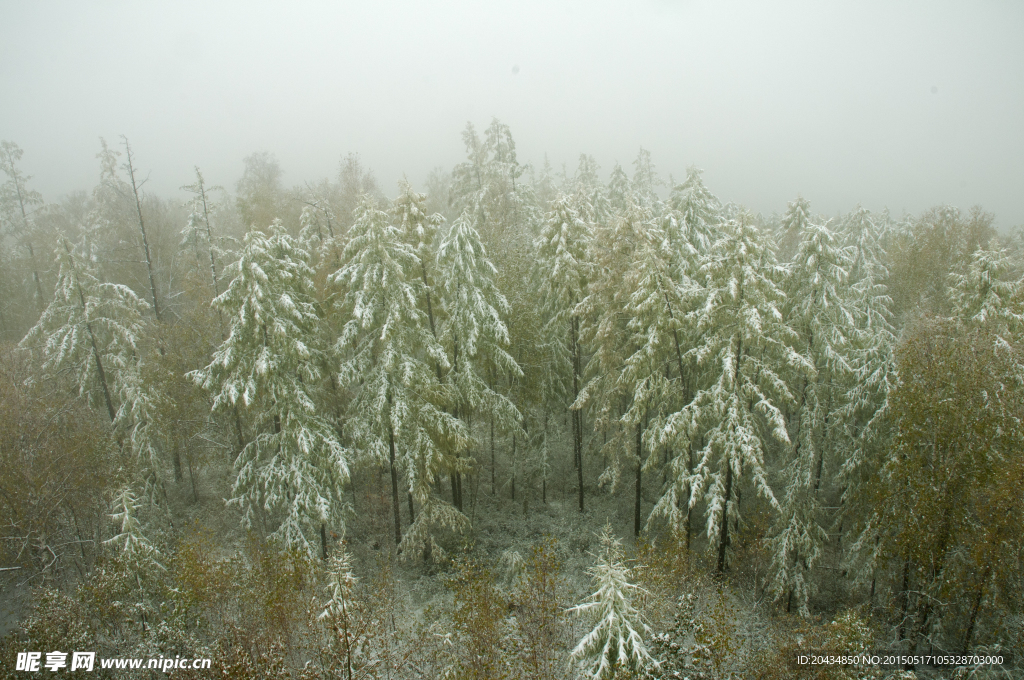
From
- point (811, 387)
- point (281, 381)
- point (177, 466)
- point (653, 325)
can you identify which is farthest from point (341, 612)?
point (177, 466)

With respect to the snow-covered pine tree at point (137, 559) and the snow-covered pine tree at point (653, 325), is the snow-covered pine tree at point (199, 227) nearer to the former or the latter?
the snow-covered pine tree at point (137, 559)

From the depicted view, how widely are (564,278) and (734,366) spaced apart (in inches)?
253

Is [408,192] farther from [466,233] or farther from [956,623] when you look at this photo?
[956,623]

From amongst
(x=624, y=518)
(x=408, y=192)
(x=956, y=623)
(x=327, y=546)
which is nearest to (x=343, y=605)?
(x=327, y=546)

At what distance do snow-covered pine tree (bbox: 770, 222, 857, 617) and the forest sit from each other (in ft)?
0.37

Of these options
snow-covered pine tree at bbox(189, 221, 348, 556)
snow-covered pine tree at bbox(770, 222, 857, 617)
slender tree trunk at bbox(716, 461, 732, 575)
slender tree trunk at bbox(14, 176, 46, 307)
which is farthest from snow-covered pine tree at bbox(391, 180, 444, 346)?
slender tree trunk at bbox(14, 176, 46, 307)

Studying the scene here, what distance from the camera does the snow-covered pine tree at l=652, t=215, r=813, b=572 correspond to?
520 inches

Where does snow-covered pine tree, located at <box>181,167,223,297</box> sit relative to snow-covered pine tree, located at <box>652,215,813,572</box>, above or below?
above

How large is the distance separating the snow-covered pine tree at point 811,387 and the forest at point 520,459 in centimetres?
11

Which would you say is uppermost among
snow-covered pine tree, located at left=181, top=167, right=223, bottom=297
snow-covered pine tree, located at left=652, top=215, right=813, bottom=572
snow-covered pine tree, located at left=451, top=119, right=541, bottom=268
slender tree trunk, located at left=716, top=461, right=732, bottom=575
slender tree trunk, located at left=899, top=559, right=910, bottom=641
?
snow-covered pine tree, located at left=451, top=119, right=541, bottom=268

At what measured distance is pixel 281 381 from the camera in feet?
48.2

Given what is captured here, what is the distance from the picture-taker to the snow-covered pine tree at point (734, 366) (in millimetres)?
13203

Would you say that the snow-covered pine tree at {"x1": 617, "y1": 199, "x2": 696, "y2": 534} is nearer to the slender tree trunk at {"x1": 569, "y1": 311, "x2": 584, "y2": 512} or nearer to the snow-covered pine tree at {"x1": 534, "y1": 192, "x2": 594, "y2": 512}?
the snow-covered pine tree at {"x1": 534, "y1": 192, "x2": 594, "y2": 512}

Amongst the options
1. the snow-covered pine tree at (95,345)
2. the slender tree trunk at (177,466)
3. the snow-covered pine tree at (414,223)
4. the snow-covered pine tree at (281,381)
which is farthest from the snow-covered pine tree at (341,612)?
the slender tree trunk at (177,466)
